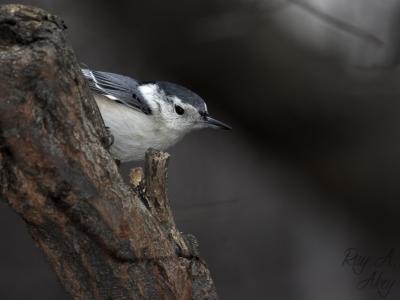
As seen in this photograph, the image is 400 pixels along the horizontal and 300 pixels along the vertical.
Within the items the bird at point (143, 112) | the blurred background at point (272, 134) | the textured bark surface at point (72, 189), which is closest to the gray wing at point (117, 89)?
the bird at point (143, 112)

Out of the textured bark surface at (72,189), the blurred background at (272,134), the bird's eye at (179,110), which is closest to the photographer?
the textured bark surface at (72,189)

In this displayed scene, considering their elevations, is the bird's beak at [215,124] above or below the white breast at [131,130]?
above

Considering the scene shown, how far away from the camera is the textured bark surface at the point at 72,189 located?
0.82 m

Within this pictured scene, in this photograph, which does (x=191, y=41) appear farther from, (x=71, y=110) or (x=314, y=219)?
(x=71, y=110)

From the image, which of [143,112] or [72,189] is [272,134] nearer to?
[143,112]

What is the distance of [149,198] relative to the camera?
1.10 m

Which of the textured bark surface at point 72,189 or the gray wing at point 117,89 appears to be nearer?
the textured bark surface at point 72,189

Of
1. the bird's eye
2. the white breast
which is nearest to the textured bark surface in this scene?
the white breast

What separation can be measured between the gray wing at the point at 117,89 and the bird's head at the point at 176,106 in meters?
0.02

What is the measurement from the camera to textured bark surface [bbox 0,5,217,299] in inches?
32.4

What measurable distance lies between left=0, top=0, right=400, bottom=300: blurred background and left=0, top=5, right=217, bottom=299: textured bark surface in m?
0.56

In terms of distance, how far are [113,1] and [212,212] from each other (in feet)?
2.05

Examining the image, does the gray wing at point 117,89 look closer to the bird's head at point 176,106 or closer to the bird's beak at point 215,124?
the bird's head at point 176,106

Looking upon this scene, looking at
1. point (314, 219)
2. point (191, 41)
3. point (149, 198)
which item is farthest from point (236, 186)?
point (149, 198)
